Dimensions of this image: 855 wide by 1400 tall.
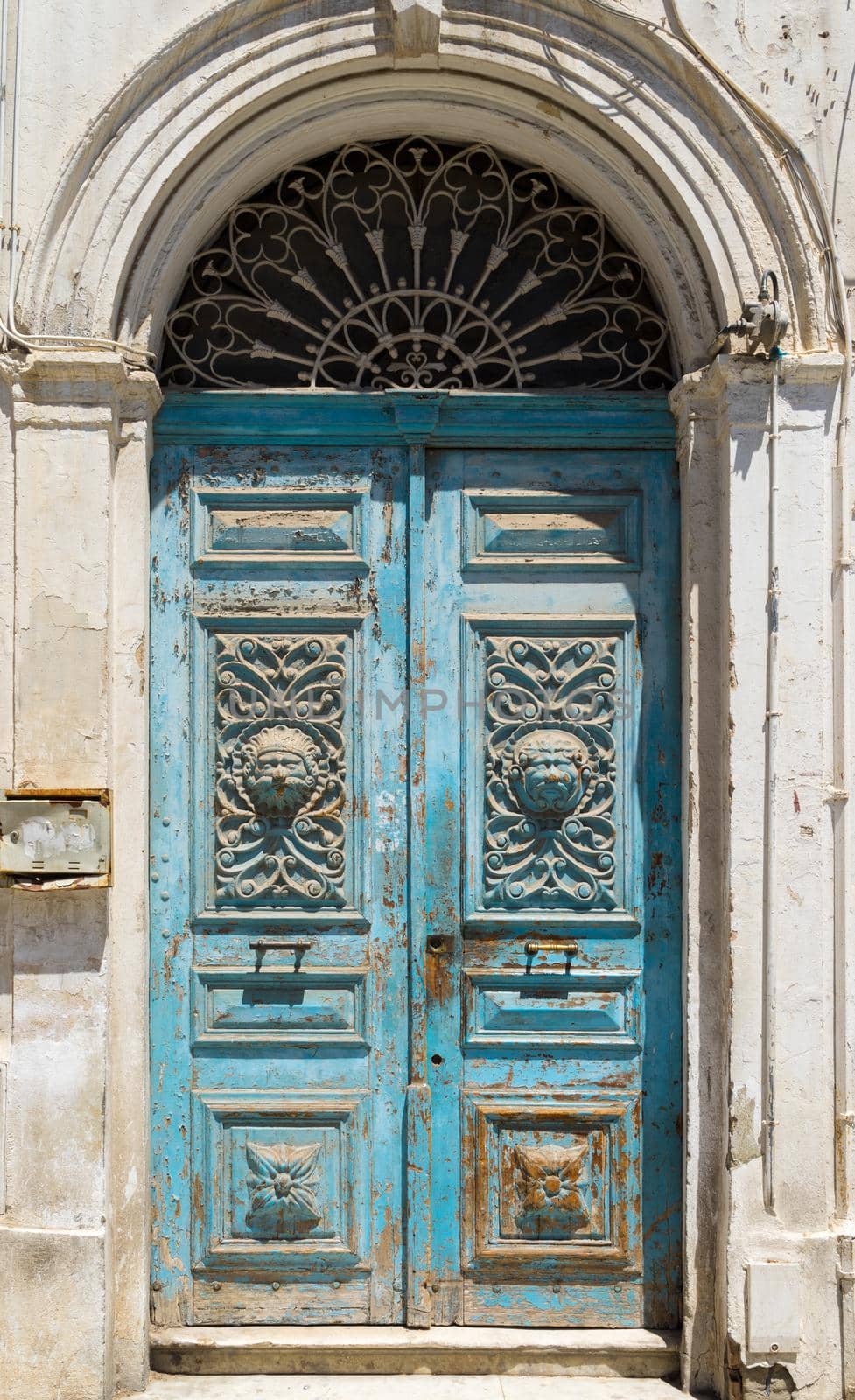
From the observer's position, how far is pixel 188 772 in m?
4.21

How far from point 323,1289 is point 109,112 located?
3.77 meters

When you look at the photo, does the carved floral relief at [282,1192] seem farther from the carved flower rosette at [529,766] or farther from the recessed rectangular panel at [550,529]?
the recessed rectangular panel at [550,529]

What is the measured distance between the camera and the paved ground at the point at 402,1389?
394 centimetres

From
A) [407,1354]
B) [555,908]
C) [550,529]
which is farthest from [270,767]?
[407,1354]

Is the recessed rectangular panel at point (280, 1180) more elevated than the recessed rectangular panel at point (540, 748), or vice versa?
the recessed rectangular panel at point (540, 748)

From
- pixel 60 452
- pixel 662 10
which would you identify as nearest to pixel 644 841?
pixel 60 452

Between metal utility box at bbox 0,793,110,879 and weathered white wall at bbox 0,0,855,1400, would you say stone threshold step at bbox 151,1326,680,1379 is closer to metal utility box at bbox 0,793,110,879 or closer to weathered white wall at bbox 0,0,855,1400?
weathered white wall at bbox 0,0,855,1400

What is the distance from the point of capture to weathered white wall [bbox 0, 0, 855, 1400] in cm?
391

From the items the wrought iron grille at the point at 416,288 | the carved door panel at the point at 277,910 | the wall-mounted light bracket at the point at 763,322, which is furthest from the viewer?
the wrought iron grille at the point at 416,288

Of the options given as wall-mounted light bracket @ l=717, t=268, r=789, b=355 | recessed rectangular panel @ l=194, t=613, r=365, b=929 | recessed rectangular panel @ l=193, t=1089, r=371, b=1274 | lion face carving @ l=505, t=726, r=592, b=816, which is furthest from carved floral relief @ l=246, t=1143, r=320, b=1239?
wall-mounted light bracket @ l=717, t=268, r=789, b=355

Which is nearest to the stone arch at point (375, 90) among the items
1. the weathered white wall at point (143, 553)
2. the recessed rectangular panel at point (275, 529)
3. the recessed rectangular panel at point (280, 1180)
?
the weathered white wall at point (143, 553)

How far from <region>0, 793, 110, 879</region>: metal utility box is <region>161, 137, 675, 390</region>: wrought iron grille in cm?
146

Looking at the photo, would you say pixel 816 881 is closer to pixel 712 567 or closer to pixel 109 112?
pixel 712 567

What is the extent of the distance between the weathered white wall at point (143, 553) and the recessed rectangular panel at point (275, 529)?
297 mm
